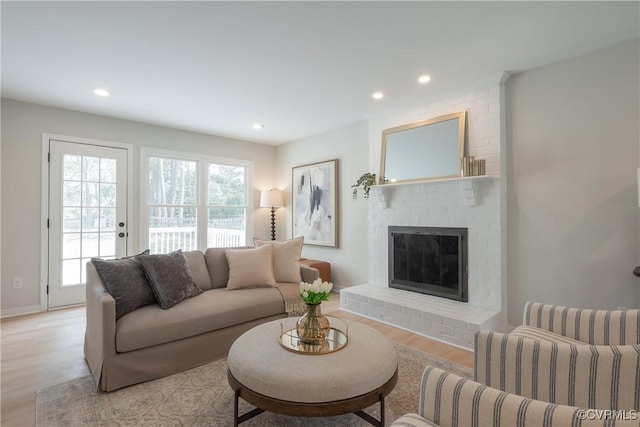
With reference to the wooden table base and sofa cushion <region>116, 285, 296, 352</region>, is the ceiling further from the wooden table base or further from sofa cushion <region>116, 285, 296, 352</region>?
the wooden table base

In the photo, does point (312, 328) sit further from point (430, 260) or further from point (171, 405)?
point (430, 260)

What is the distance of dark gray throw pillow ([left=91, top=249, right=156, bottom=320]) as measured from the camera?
2.20m

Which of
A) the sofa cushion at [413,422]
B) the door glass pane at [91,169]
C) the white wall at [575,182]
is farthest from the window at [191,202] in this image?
the sofa cushion at [413,422]

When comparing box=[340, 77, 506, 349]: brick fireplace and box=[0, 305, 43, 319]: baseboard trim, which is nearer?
box=[340, 77, 506, 349]: brick fireplace

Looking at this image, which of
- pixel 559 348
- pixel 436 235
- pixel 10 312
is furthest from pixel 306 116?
pixel 10 312

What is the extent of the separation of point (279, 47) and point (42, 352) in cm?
325

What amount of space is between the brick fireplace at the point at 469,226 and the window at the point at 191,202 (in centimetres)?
273

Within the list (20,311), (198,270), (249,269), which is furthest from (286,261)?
(20,311)

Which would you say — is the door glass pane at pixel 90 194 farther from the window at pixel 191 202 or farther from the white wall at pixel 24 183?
the window at pixel 191 202

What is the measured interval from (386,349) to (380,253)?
7.64ft

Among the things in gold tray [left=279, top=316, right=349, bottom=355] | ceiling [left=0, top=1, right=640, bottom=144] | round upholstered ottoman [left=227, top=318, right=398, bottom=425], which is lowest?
round upholstered ottoman [left=227, top=318, right=398, bottom=425]

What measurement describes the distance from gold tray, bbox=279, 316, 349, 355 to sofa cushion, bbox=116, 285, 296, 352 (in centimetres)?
75

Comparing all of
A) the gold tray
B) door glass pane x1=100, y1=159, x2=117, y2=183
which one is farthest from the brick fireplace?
door glass pane x1=100, y1=159, x2=117, y2=183

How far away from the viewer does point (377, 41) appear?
2396mm
